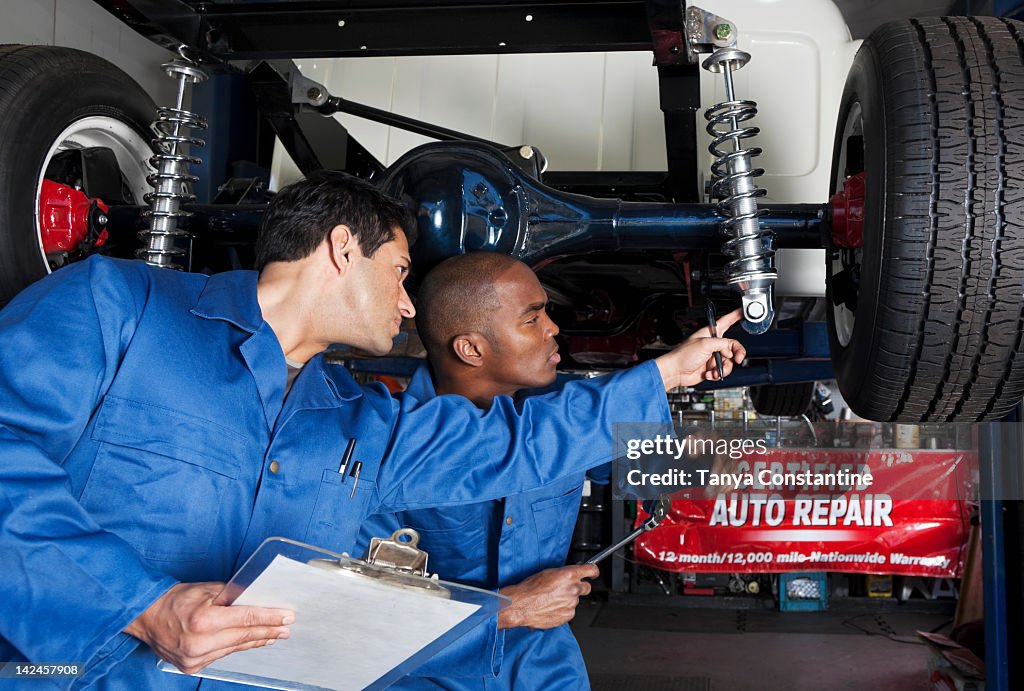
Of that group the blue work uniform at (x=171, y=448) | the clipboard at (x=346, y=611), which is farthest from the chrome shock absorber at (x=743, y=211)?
the clipboard at (x=346, y=611)

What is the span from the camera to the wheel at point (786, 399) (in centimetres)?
484

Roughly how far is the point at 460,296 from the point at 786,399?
349 cm

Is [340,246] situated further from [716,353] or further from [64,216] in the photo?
[64,216]

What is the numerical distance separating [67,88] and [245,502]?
1.06 metres

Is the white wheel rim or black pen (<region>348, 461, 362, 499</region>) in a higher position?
the white wheel rim

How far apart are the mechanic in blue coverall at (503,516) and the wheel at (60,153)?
2.47 ft

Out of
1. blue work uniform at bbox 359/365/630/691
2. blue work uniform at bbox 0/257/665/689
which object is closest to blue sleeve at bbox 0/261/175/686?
blue work uniform at bbox 0/257/665/689

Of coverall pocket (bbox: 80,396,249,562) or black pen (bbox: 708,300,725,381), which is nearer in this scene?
coverall pocket (bbox: 80,396,249,562)

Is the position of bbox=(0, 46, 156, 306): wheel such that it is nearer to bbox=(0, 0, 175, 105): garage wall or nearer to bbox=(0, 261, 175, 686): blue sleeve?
bbox=(0, 261, 175, 686): blue sleeve

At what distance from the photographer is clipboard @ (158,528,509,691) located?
3.00ft

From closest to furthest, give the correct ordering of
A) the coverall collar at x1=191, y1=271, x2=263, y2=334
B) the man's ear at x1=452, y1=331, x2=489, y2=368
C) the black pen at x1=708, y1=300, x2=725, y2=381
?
the coverall collar at x1=191, y1=271, x2=263, y2=334 → the black pen at x1=708, y1=300, x2=725, y2=381 → the man's ear at x1=452, y1=331, x2=489, y2=368

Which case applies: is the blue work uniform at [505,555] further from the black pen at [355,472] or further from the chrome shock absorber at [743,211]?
the chrome shock absorber at [743,211]

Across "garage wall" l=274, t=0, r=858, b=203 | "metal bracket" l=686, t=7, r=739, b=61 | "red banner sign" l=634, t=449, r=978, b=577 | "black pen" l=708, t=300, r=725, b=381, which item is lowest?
"red banner sign" l=634, t=449, r=978, b=577

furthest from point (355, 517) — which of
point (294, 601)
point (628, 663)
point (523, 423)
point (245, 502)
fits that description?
point (628, 663)
